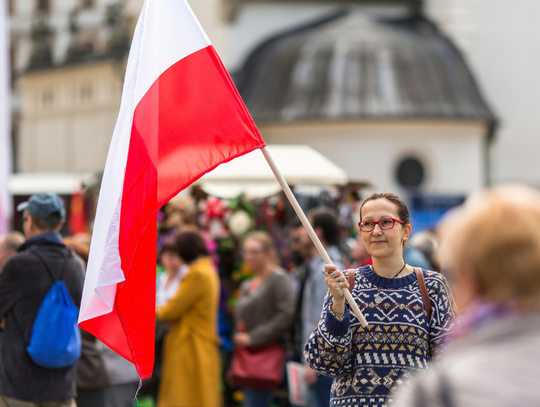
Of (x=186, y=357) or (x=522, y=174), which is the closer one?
(x=186, y=357)

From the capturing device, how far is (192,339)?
6855 mm

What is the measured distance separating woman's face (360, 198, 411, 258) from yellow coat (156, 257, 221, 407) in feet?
11.2

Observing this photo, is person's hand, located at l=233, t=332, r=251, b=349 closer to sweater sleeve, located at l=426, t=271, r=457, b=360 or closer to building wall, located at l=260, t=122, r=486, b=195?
sweater sleeve, located at l=426, t=271, r=457, b=360

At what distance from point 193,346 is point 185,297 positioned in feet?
1.45

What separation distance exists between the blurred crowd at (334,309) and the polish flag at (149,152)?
804 mm

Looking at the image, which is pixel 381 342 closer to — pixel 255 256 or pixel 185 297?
pixel 185 297

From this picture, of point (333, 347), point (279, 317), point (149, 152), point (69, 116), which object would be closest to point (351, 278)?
point (333, 347)

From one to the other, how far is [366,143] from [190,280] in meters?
17.5

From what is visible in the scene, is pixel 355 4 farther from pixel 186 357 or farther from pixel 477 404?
pixel 477 404

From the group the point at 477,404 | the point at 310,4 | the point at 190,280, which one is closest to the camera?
the point at 477,404

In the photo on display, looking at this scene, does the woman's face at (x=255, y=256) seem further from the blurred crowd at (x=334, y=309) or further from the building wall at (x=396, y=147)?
the building wall at (x=396, y=147)

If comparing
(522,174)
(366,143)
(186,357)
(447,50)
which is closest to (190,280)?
(186,357)

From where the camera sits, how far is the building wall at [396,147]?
23.5 metres

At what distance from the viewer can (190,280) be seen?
266 inches
